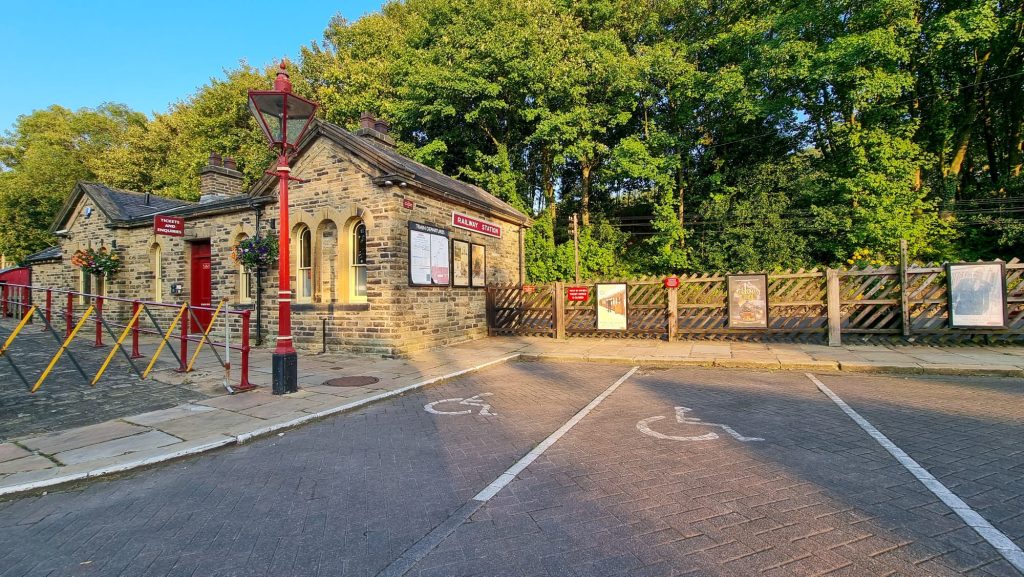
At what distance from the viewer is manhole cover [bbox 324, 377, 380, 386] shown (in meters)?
8.07

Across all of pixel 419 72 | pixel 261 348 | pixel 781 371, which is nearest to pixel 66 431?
pixel 261 348

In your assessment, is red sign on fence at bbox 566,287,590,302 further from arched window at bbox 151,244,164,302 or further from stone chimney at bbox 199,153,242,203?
arched window at bbox 151,244,164,302

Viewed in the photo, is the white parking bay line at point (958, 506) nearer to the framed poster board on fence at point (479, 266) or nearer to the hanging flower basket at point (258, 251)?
the framed poster board on fence at point (479, 266)

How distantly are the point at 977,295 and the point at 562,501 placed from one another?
1253cm

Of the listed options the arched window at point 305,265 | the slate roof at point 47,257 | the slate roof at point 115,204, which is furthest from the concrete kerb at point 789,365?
the slate roof at point 47,257

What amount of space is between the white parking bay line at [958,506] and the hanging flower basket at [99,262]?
74.7 feet

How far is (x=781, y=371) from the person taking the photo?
9.29 meters

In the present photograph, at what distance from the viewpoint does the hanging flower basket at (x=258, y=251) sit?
12602mm

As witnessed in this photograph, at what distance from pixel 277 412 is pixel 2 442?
2.74 m

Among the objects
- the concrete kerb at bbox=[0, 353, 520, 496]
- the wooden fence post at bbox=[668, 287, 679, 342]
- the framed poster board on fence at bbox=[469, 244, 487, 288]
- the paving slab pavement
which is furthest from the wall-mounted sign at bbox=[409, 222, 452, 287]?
the wooden fence post at bbox=[668, 287, 679, 342]

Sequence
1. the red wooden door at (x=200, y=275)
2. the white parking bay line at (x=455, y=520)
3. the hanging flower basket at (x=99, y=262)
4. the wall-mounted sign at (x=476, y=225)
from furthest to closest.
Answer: the hanging flower basket at (x=99, y=262), the red wooden door at (x=200, y=275), the wall-mounted sign at (x=476, y=225), the white parking bay line at (x=455, y=520)

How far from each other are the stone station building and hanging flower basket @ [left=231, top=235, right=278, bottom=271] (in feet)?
1.34

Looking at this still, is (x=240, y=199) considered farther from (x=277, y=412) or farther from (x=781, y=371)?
(x=781, y=371)

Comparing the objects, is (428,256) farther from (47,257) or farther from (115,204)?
(47,257)
